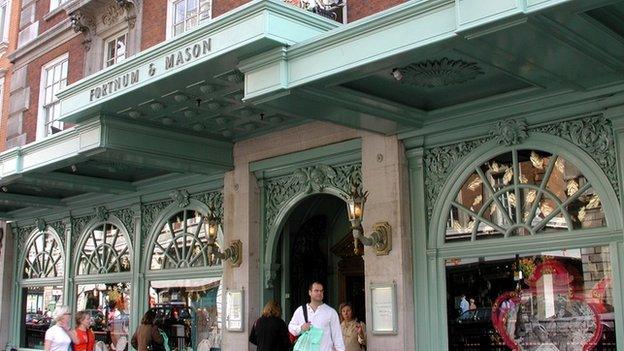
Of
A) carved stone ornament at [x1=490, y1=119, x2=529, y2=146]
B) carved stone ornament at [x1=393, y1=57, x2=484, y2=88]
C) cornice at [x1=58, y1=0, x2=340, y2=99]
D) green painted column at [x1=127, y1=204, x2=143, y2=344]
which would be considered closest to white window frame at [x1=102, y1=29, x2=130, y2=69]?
green painted column at [x1=127, y1=204, x2=143, y2=344]

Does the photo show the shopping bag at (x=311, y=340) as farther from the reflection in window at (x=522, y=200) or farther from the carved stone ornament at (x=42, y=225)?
the carved stone ornament at (x=42, y=225)

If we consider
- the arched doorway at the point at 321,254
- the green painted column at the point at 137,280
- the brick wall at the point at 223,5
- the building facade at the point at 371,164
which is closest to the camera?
the building facade at the point at 371,164

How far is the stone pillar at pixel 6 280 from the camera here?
18.2 meters

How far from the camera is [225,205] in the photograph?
12.6 meters

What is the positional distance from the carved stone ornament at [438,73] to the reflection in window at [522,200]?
1293mm


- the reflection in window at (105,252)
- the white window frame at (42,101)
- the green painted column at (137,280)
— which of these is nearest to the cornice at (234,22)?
the green painted column at (137,280)

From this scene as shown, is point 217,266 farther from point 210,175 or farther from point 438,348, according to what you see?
point 438,348

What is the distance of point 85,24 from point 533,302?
11528 millimetres

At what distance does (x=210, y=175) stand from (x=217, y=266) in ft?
5.36

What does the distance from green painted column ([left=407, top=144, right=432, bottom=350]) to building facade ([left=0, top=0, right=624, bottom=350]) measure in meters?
0.03

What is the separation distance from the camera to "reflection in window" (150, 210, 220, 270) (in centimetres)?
1336

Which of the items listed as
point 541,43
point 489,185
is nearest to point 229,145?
point 489,185

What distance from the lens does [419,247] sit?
989cm

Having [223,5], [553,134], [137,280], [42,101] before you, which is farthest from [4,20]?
[553,134]
